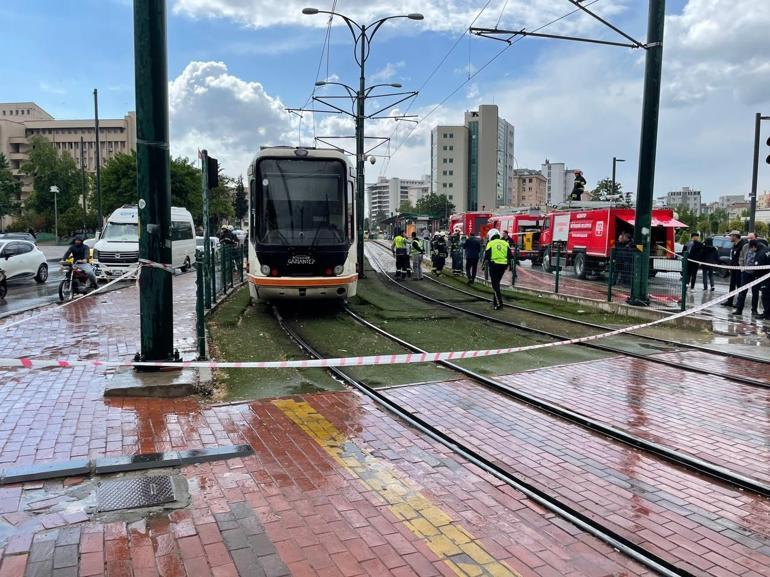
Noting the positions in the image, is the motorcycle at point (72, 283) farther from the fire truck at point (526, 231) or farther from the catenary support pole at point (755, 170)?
the catenary support pole at point (755, 170)

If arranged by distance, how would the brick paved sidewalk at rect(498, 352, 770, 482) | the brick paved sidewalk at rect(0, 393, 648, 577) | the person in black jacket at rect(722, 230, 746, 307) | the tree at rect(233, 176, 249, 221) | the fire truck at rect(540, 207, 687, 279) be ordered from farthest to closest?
1. the fire truck at rect(540, 207, 687, 279)
2. the tree at rect(233, 176, 249, 221)
3. the person in black jacket at rect(722, 230, 746, 307)
4. the brick paved sidewalk at rect(498, 352, 770, 482)
5. the brick paved sidewalk at rect(0, 393, 648, 577)

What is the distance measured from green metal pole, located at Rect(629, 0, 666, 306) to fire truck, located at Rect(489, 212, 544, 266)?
60.7 ft

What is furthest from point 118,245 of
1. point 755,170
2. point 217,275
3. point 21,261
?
point 755,170

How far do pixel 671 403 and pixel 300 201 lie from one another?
7.81m

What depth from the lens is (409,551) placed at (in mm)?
3568

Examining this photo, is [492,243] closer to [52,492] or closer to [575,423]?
[575,423]

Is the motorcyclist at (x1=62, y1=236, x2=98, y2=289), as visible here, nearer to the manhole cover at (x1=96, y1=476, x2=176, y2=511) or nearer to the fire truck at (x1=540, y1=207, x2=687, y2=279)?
the manhole cover at (x1=96, y1=476, x2=176, y2=511)

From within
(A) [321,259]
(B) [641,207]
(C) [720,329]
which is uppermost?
(B) [641,207]

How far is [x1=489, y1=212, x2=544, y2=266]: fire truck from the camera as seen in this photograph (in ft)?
108

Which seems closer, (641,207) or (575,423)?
(575,423)

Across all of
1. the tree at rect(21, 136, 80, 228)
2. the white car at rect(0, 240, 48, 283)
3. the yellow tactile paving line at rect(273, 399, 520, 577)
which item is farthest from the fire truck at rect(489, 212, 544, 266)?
the tree at rect(21, 136, 80, 228)

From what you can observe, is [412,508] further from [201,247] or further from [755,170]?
[755,170]

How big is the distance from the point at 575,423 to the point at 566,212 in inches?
899

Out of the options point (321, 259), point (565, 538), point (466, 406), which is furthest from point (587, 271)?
point (565, 538)
